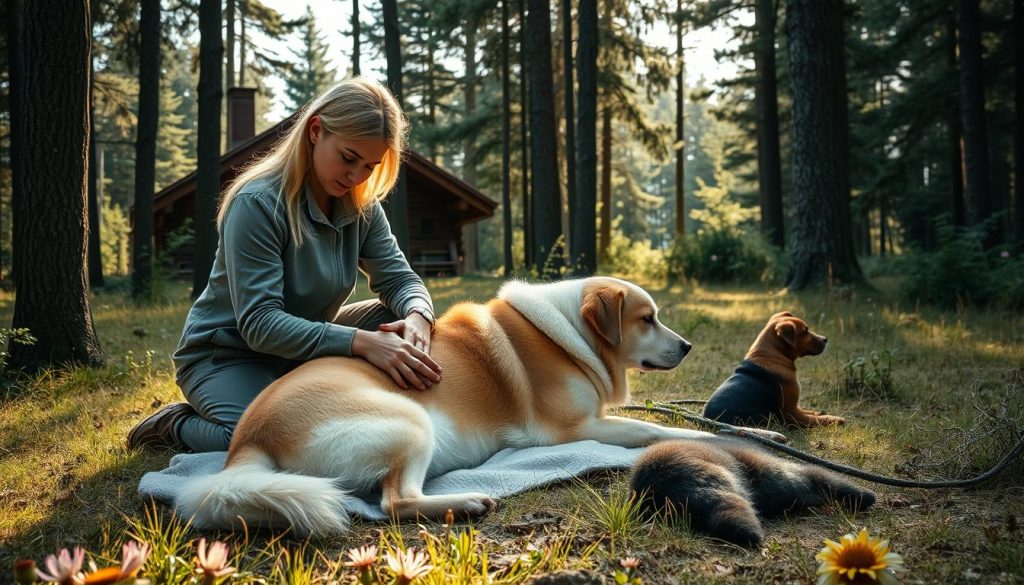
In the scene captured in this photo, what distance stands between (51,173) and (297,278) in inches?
109

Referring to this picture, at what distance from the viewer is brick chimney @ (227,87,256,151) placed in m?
23.1

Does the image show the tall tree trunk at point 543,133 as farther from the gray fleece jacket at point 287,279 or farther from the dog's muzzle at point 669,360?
the dog's muzzle at point 669,360

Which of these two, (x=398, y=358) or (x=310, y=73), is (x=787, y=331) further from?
(x=310, y=73)

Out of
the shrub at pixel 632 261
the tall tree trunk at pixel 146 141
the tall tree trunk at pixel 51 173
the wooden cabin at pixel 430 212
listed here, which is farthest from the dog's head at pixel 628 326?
the wooden cabin at pixel 430 212

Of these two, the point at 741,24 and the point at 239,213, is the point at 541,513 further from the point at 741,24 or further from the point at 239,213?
the point at 741,24

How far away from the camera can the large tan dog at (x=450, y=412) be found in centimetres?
237

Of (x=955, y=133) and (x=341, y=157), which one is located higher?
(x=955, y=133)

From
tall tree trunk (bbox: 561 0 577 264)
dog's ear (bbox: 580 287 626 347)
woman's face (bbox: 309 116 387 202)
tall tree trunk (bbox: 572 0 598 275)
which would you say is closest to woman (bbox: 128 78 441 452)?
woman's face (bbox: 309 116 387 202)

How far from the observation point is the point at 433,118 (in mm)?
28906

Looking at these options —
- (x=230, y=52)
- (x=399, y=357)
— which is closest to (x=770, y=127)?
(x=399, y=357)

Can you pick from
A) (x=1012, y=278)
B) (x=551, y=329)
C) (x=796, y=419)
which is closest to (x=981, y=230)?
(x=1012, y=278)

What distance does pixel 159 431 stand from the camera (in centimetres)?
379

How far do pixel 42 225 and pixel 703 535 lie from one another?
→ 499 cm

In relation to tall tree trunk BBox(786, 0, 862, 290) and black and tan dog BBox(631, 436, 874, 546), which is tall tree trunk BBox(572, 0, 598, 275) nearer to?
tall tree trunk BBox(786, 0, 862, 290)
